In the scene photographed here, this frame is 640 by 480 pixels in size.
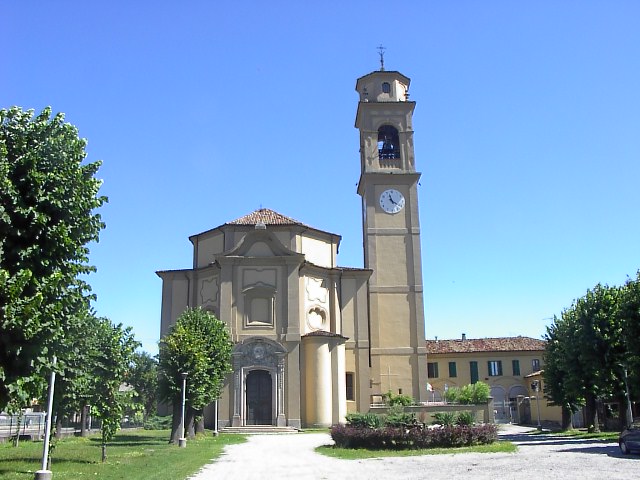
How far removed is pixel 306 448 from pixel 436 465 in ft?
31.3

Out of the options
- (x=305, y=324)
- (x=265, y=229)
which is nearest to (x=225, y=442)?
(x=305, y=324)

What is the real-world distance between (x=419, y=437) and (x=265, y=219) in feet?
89.5

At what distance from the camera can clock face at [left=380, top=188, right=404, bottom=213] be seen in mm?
49188

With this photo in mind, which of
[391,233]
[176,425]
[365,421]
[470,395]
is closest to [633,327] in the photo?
[365,421]

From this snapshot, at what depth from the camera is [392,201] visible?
49312 mm

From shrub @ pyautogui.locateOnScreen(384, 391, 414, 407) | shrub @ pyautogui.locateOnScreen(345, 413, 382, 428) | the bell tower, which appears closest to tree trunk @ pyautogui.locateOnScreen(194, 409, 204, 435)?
shrub @ pyautogui.locateOnScreen(345, 413, 382, 428)

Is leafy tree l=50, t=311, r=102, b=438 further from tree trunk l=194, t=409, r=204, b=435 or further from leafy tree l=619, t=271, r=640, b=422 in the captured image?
leafy tree l=619, t=271, r=640, b=422

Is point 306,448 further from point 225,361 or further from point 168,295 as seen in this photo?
point 168,295

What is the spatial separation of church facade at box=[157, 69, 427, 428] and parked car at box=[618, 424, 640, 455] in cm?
2379

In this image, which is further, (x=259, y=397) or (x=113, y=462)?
(x=259, y=397)

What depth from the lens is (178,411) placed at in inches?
1206

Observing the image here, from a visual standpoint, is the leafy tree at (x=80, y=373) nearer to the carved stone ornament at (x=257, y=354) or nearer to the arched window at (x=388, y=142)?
the carved stone ornament at (x=257, y=354)

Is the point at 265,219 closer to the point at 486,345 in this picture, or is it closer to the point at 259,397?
the point at 259,397

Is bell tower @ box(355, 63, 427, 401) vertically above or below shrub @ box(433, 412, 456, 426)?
above
